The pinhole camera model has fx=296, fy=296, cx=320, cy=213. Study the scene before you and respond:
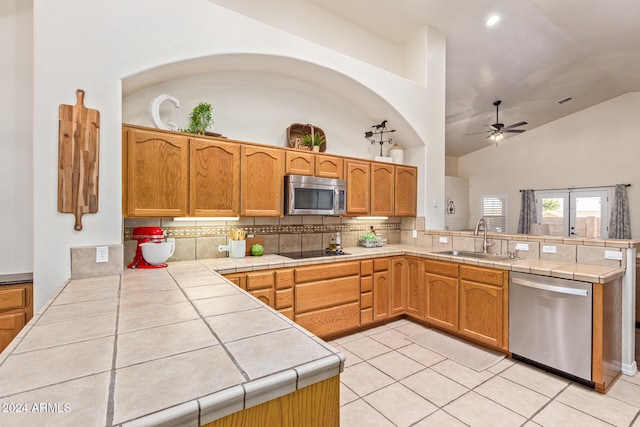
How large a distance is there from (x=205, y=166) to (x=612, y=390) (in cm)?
375

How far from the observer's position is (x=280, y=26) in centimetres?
333

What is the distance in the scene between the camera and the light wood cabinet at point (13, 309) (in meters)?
1.99

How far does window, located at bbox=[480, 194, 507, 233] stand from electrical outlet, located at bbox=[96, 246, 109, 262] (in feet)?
27.2

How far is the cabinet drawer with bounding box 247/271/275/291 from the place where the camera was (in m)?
2.63

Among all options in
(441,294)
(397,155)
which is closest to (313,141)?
(397,155)

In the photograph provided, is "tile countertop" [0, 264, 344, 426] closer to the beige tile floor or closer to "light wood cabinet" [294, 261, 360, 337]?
the beige tile floor

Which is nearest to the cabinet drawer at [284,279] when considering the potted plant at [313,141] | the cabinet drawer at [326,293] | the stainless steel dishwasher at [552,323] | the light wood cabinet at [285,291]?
the light wood cabinet at [285,291]

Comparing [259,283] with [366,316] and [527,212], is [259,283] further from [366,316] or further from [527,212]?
[527,212]

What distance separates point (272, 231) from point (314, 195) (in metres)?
0.64

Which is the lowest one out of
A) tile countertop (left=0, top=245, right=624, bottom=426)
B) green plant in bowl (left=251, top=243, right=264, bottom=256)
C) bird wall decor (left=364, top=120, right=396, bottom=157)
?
tile countertop (left=0, top=245, right=624, bottom=426)

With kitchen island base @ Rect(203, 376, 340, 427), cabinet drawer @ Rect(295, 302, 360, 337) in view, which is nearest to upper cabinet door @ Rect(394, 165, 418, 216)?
cabinet drawer @ Rect(295, 302, 360, 337)

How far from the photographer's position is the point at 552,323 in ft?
8.01

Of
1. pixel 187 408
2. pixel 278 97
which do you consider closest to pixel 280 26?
pixel 278 97

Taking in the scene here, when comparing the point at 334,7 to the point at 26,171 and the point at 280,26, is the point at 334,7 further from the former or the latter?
the point at 26,171
